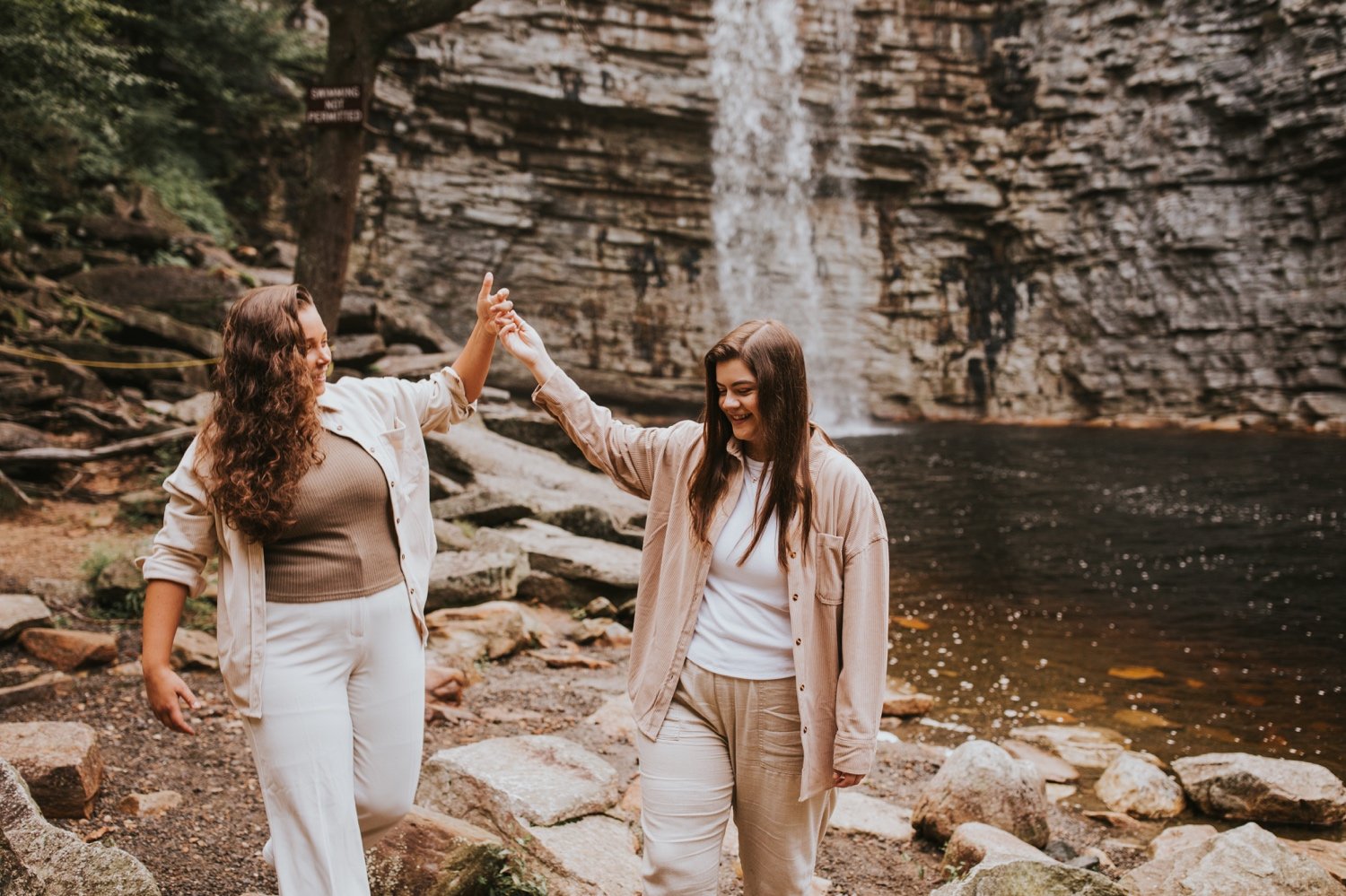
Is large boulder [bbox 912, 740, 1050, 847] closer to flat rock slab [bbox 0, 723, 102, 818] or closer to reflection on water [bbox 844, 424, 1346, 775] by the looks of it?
reflection on water [bbox 844, 424, 1346, 775]

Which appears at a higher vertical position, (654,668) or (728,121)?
(728,121)

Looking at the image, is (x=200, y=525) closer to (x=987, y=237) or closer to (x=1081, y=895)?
(x=1081, y=895)

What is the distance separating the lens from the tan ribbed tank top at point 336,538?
7.88 feet

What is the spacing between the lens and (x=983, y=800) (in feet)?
13.8

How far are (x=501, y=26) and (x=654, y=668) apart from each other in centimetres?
2478

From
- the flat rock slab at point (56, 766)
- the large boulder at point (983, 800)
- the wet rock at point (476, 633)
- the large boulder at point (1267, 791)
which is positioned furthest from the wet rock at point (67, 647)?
the large boulder at point (1267, 791)

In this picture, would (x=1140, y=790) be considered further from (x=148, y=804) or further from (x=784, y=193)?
(x=784, y=193)

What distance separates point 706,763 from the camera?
2496mm

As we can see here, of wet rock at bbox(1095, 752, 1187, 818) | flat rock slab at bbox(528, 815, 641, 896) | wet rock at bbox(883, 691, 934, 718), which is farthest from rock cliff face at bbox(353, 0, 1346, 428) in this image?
flat rock slab at bbox(528, 815, 641, 896)

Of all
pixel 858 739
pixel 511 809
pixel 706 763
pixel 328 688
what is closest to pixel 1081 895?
pixel 858 739

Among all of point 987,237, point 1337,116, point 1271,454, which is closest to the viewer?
point 1271,454

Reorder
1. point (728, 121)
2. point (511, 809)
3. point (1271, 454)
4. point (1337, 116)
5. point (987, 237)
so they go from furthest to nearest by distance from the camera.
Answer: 1. point (987, 237)
2. point (728, 121)
3. point (1337, 116)
4. point (1271, 454)
5. point (511, 809)

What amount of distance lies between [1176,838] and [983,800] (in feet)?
3.64

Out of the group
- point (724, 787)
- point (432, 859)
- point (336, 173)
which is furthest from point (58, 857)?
point (336, 173)
